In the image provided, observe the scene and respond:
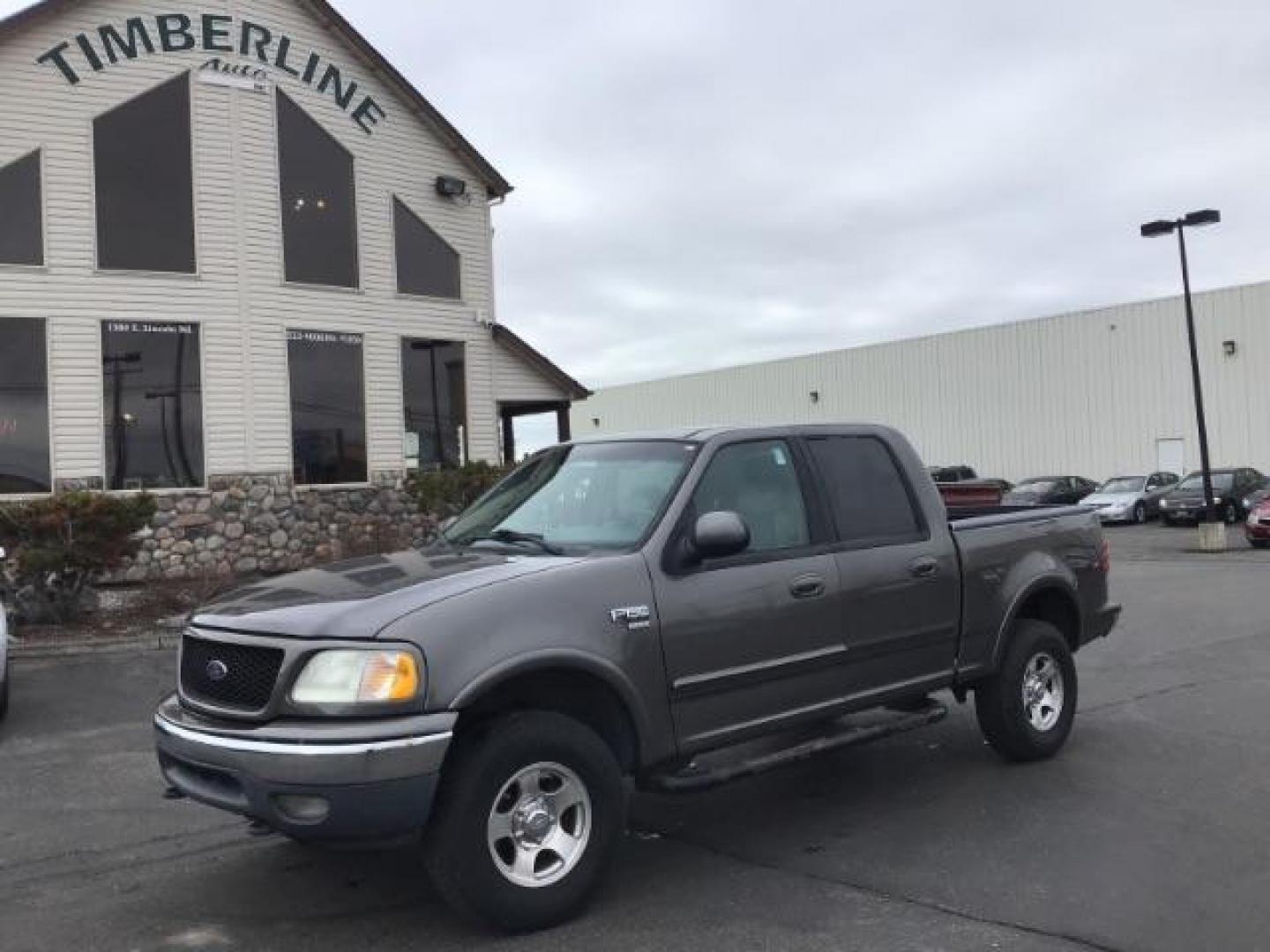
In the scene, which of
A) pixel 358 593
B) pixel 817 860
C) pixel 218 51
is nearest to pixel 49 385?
pixel 218 51

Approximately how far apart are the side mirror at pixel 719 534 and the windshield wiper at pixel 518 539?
1.96 ft

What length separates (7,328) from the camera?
1552 cm

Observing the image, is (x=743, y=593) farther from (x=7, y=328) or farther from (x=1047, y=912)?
(x=7, y=328)

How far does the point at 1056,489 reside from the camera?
38562mm

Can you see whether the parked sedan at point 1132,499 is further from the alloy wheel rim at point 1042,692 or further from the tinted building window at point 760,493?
the tinted building window at point 760,493

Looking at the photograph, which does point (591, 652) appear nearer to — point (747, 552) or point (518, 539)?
point (518, 539)

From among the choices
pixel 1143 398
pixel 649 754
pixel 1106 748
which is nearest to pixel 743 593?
pixel 649 754

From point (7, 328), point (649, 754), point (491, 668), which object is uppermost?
point (7, 328)

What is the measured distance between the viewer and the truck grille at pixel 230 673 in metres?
4.30

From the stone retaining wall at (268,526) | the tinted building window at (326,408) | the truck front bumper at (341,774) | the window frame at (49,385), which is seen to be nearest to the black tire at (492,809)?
the truck front bumper at (341,774)

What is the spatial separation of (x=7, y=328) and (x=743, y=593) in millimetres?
13750

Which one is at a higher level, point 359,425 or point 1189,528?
point 359,425

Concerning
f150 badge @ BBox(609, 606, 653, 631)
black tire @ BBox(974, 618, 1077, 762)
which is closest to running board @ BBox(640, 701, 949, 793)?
black tire @ BBox(974, 618, 1077, 762)

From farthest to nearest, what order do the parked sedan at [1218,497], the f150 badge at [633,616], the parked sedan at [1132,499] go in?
the parked sedan at [1132,499]
the parked sedan at [1218,497]
the f150 badge at [633,616]
